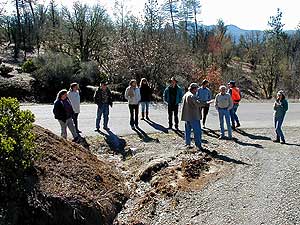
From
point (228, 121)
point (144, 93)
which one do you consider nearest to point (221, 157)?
point (228, 121)

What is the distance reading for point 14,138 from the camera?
8219 millimetres

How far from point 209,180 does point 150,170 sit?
163 cm

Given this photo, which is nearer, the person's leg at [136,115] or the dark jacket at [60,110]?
the dark jacket at [60,110]

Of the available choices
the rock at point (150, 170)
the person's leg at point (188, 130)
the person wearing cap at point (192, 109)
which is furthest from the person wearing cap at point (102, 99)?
the rock at point (150, 170)

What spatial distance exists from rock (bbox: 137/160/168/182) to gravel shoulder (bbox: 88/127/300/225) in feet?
0.12

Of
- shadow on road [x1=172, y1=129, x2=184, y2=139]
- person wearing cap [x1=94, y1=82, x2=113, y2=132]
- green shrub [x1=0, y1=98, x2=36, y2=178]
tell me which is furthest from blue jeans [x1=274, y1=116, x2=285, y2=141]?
green shrub [x1=0, y1=98, x2=36, y2=178]

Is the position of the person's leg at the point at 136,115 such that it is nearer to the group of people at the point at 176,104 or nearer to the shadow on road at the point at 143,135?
the group of people at the point at 176,104

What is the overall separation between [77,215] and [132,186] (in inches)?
96.2

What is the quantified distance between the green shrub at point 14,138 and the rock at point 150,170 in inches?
121

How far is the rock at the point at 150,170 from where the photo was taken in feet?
35.0

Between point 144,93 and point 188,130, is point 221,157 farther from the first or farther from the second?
point 144,93

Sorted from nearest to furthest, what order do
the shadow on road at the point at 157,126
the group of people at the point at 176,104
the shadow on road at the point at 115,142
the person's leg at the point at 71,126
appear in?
the group of people at the point at 176,104, the person's leg at the point at 71,126, the shadow on road at the point at 115,142, the shadow on road at the point at 157,126

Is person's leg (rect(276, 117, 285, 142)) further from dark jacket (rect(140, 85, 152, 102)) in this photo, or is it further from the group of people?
dark jacket (rect(140, 85, 152, 102))

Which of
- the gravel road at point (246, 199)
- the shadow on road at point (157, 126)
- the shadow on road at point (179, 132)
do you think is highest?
the shadow on road at point (157, 126)
